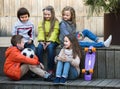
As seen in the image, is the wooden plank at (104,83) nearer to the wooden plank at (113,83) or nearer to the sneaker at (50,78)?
the wooden plank at (113,83)

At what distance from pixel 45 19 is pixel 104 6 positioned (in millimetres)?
1181

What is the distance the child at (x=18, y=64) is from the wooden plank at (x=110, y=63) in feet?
3.50

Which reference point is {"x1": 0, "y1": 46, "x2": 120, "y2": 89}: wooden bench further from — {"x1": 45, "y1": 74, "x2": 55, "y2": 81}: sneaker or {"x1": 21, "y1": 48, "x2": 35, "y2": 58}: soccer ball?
{"x1": 21, "y1": 48, "x2": 35, "y2": 58}: soccer ball

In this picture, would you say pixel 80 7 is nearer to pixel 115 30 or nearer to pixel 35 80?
pixel 115 30

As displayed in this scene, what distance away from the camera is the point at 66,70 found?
948 centimetres

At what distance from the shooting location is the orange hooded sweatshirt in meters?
9.65

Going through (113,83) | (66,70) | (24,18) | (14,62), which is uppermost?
(24,18)

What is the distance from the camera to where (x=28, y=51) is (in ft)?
32.0

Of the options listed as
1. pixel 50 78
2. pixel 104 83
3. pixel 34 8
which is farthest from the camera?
pixel 34 8

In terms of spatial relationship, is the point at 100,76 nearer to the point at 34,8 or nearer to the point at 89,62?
the point at 89,62

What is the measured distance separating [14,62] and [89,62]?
52.6 inches

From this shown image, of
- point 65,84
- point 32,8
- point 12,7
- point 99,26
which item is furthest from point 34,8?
point 65,84

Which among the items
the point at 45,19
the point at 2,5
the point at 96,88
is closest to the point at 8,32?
the point at 2,5

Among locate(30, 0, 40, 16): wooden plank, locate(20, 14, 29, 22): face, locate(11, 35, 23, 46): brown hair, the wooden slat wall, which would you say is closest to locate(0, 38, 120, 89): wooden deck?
locate(11, 35, 23, 46): brown hair
